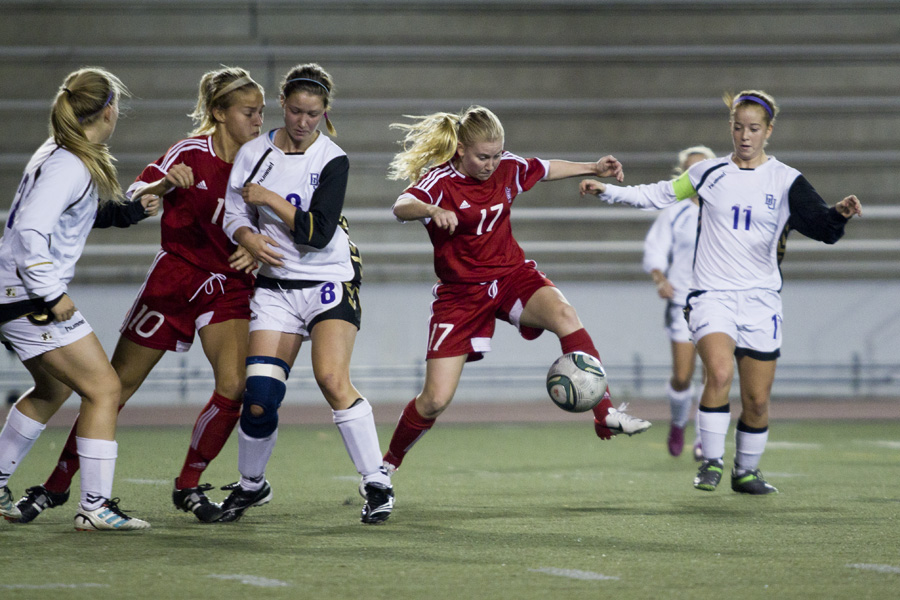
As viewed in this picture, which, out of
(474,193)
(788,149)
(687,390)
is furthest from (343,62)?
(474,193)

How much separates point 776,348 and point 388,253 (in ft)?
26.2

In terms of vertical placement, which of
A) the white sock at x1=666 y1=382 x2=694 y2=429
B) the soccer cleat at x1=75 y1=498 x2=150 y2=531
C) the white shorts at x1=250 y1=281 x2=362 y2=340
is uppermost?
the white shorts at x1=250 y1=281 x2=362 y2=340

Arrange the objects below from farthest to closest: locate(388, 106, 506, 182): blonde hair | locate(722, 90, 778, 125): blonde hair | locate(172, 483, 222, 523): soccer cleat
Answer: locate(722, 90, 778, 125): blonde hair, locate(388, 106, 506, 182): blonde hair, locate(172, 483, 222, 523): soccer cleat

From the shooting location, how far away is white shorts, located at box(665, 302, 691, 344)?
7.17 metres

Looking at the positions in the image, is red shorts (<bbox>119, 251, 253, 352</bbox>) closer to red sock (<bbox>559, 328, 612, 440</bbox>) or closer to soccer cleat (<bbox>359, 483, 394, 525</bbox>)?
soccer cleat (<bbox>359, 483, 394, 525</bbox>)

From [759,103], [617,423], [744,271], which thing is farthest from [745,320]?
[617,423]

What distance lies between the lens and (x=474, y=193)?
4.83m

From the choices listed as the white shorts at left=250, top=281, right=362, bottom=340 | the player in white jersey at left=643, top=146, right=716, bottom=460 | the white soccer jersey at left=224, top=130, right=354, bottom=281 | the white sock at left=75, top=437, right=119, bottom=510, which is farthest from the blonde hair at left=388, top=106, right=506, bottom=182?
the player in white jersey at left=643, top=146, right=716, bottom=460

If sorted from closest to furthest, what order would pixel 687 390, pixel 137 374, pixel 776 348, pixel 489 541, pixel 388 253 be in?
pixel 489 541 < pixel 137 374 < pixel 776 348 < pixel 687 390 < pixel 388 253

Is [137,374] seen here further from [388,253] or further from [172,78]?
[172,78]

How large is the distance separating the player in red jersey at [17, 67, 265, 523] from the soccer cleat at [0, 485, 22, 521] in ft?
0.34

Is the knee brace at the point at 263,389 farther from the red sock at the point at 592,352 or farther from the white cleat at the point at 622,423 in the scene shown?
the white cleat at the point at 622,423

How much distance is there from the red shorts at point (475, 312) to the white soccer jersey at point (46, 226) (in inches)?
63.2

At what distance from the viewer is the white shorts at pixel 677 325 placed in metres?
7.17
